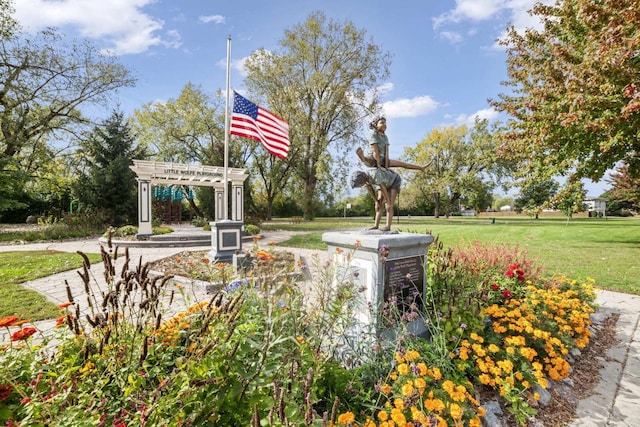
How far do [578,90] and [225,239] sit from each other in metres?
9.55

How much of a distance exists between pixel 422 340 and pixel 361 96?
23.6 meters

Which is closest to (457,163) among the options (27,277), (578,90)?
(578,90)

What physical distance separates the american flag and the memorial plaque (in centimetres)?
585

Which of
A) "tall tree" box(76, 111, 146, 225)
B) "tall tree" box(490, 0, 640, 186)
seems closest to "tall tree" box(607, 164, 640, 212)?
"tall tree" box(490, 0, 640, 186)

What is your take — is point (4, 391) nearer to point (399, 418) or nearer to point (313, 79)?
point (399, 418)

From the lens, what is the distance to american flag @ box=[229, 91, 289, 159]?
26.6 ft

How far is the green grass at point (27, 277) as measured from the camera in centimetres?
424

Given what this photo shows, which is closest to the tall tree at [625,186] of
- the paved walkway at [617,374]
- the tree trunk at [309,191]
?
the paved walkway at [617,374]

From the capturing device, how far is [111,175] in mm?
16969

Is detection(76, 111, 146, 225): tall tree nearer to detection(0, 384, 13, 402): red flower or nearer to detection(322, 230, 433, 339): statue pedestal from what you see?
detection(322, 230, 433, 339): statue pedestal

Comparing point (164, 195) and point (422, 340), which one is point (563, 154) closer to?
point (422, 340)

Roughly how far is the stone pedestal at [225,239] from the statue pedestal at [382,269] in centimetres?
512

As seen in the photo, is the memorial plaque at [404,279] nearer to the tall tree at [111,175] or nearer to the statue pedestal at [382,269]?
the statue pedestal at [382,269]

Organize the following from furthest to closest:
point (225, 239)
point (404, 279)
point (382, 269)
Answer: point (225, 239)
point (404, 279)
point (382, 269)
